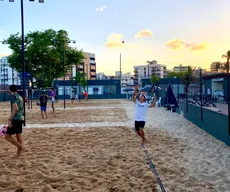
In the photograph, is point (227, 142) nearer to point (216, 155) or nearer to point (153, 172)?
point (216, 155)

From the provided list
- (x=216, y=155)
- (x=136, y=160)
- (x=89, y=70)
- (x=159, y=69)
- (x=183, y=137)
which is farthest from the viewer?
(x=159, y=69)

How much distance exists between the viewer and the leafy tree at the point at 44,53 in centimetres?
4525

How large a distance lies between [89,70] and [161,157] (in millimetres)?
127013

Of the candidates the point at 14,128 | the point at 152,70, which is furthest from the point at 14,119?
the point at 152,70

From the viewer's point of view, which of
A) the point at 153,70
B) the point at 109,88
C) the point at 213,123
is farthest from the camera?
the point at 153,70

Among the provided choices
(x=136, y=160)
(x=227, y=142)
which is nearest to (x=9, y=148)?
(x=136, y=160)

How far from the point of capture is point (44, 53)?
45594 mm

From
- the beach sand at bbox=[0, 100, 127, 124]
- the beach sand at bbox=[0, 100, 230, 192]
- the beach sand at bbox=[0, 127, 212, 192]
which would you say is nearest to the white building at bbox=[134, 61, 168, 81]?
the beach sand at bbox=[0, 100, 127, 124]

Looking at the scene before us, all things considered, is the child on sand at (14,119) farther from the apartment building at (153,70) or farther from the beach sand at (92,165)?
the apartment building at (153,70)

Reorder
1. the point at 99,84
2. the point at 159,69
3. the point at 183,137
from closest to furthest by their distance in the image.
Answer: the point at 183,137, the point at 99,84, the point at 159,69

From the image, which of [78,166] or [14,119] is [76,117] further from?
[78,166]

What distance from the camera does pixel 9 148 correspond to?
8594mm

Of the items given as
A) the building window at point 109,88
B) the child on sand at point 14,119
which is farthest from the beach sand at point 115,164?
the building window at point 109,88

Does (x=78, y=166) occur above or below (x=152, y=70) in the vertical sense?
below
